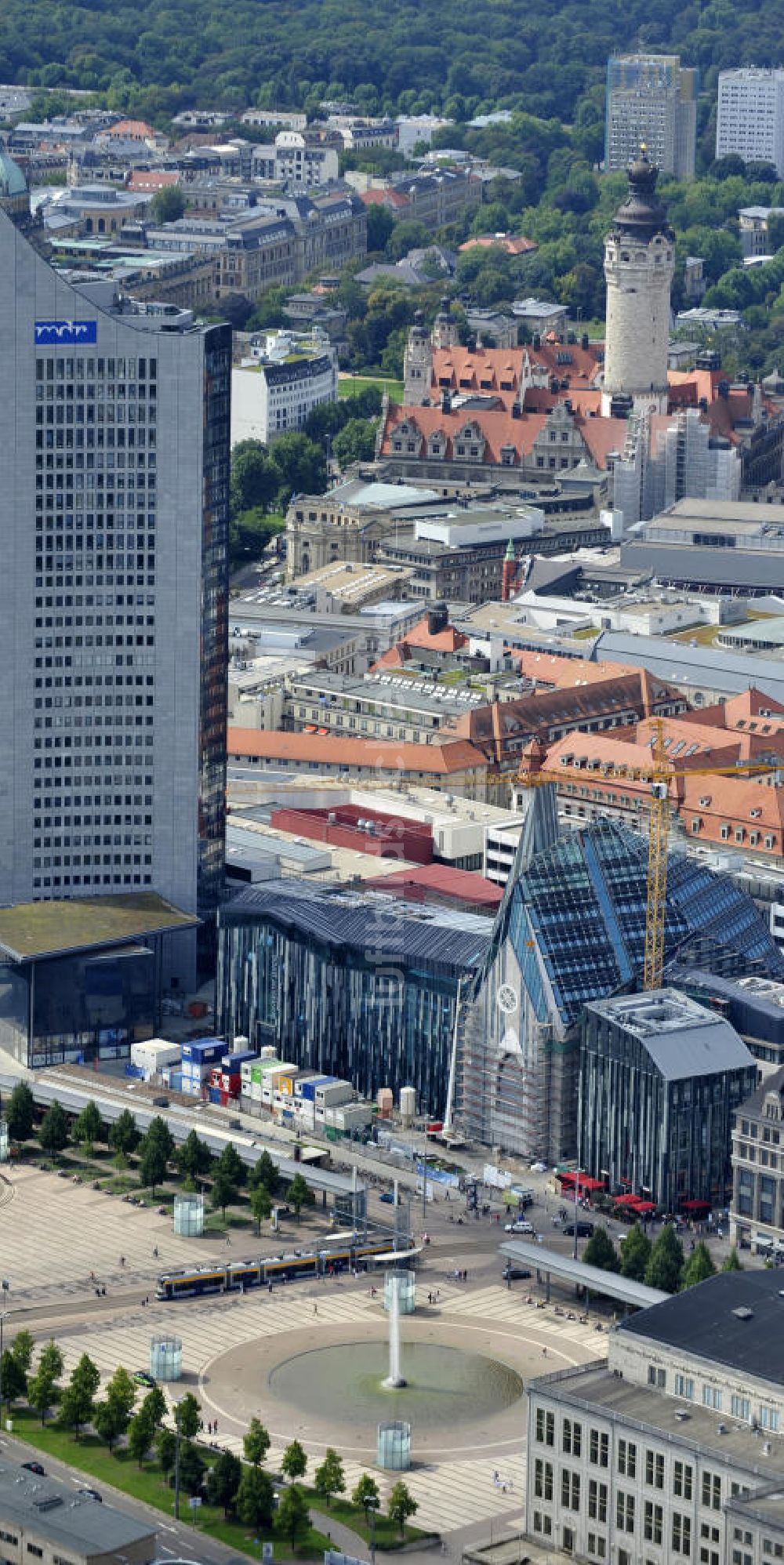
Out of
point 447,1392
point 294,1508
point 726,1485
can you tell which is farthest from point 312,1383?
point 726,1485

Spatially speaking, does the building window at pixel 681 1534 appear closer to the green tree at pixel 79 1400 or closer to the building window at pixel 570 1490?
the building window at pixel 570 1490

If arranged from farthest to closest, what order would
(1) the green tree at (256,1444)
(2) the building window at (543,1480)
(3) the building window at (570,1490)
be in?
(1) the green tree at (256,1444), (2) the building window at (543,1480), (3) the building window at (570,1490)

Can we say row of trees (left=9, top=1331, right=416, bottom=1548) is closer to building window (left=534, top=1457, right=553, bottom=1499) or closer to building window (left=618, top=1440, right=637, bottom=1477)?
building window (left=534, top=1457, right=553, bottom=1499)

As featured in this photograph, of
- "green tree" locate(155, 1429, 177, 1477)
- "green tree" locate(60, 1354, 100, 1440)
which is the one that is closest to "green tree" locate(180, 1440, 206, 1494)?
"green tree" locate(155, 1429, 177, 1477)

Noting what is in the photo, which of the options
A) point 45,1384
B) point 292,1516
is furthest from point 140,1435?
point 292,1516

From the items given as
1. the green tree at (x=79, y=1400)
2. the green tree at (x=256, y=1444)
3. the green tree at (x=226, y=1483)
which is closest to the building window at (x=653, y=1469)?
the green tree at (x=256, y=1444)
